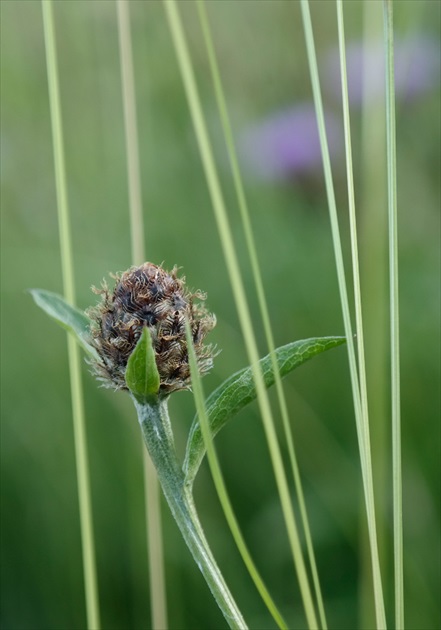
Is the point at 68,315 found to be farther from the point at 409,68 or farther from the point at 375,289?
the point at 409,68

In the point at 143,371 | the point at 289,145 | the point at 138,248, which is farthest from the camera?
the point at 289,145

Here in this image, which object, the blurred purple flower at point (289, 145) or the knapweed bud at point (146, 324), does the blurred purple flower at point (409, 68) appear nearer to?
the blurred purple flower at point (289, 145)

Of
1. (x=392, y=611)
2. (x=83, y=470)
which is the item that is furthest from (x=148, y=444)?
(x=392, y=611)

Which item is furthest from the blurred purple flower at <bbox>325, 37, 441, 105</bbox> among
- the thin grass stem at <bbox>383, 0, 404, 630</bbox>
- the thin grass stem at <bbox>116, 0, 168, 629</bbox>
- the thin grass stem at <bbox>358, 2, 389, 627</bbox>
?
the thin grass stem at <bbox>383, 0, 404, 630</bbox>

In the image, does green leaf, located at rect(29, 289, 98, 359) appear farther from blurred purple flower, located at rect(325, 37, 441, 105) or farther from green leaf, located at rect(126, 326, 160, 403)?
blurred purple flower, located at rect(325, 37, 441, 105)

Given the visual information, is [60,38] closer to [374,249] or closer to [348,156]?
[374,249]

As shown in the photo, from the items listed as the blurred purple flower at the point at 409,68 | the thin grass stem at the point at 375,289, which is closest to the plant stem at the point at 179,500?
the thin grass stem at the point at 375,289

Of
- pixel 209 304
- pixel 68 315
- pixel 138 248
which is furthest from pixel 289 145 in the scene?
pixel 68 315
